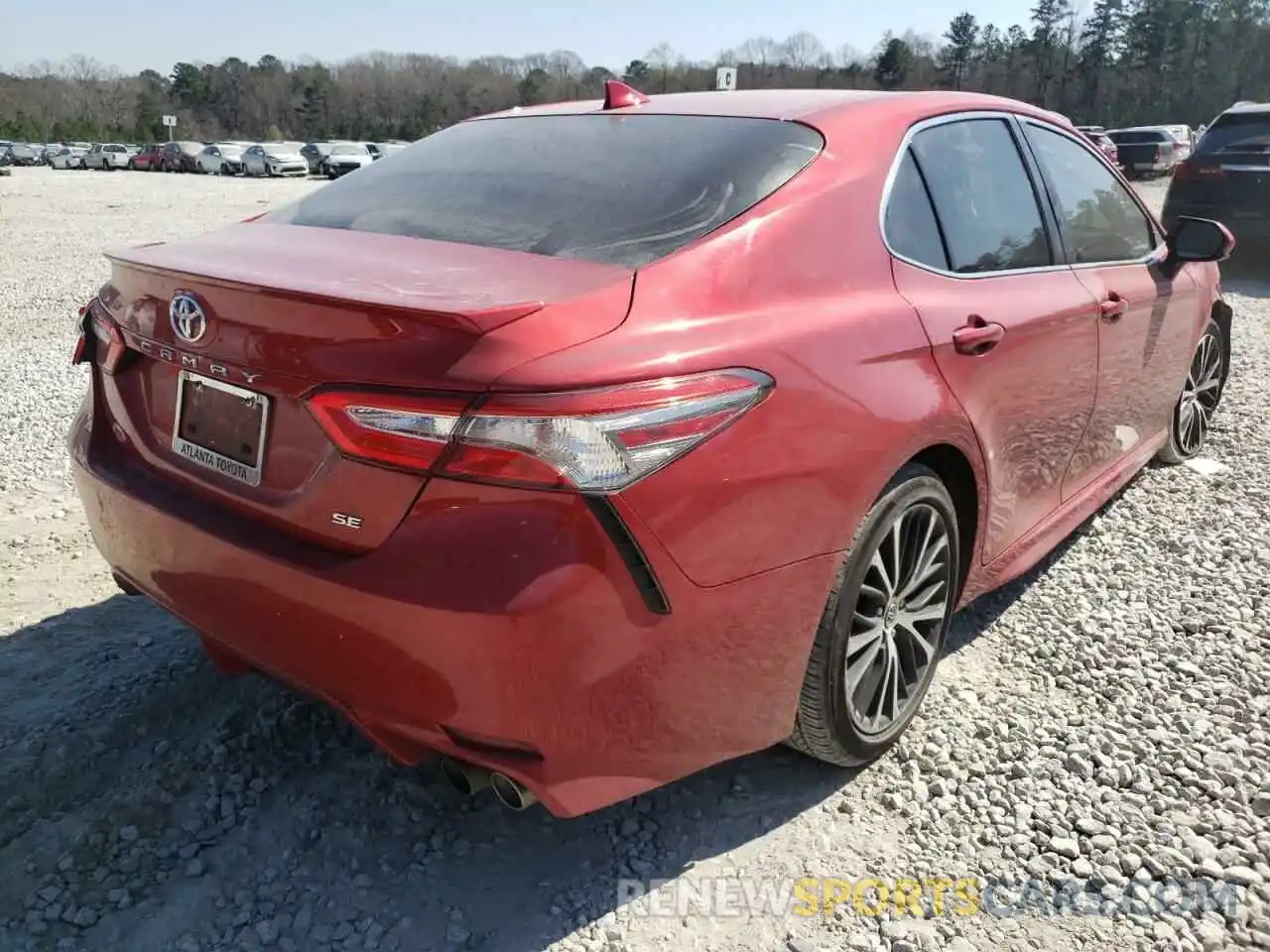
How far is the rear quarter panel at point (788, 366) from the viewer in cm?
188

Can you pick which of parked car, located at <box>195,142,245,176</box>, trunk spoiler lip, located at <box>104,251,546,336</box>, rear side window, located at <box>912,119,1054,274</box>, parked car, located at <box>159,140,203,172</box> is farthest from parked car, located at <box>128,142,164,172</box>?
trunk spoiler lip, located at <box>104,251,546,336</box>

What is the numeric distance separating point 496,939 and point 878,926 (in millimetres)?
811

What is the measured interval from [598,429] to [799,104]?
146cm

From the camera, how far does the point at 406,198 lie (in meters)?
2.71

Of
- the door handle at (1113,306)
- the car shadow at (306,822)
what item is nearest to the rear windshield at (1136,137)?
the door handle at (1113,306)

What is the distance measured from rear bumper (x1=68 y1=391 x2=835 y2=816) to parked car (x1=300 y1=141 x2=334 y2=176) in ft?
147

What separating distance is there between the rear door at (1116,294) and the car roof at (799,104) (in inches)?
16.0

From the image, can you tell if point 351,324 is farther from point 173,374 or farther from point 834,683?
point 834,683

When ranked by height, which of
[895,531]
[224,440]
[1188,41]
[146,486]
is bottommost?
[895,531]

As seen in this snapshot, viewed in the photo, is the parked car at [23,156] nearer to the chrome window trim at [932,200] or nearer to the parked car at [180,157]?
the parked car at [180,157]

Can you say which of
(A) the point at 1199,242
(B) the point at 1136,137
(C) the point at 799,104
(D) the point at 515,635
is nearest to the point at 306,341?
(D) the point at 515,635

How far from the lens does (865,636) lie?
99.3 inches

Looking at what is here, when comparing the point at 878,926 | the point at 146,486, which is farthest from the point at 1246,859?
the point at 146,486

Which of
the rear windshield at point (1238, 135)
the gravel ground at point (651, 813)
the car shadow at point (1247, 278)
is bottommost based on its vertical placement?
the car shadow at point (1247, 278)
